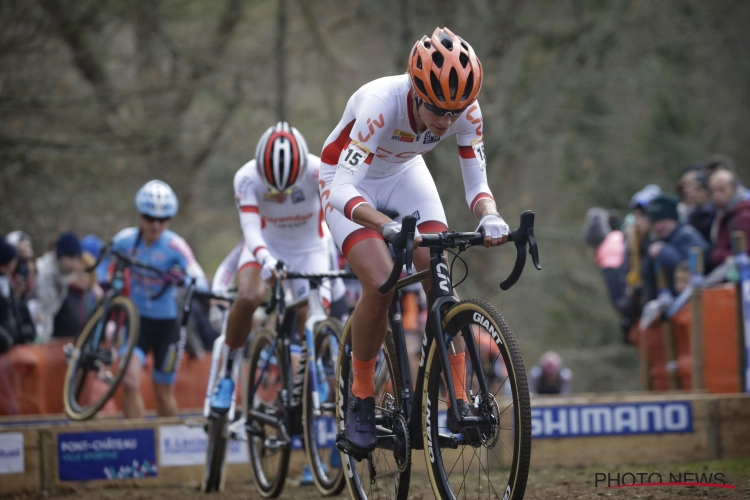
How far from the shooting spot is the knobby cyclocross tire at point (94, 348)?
9617 millimetres

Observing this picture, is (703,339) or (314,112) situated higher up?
(314,112)

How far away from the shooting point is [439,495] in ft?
Answer: 17.2

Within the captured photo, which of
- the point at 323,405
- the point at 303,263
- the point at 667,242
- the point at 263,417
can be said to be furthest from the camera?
the point at 667,242

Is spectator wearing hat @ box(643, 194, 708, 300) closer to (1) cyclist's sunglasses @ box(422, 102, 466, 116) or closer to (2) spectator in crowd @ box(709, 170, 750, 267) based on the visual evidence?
(2) spectator in crowd @ box(709, 170, 750, 267)

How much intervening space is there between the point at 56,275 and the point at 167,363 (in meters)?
2.92

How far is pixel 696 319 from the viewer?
9703 mm

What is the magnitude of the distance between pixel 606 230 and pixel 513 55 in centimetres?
746

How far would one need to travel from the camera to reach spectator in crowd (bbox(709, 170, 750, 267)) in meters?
9.91

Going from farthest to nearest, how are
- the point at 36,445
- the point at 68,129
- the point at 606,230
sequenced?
the point at 68,129, the point at 606,230, the point at 36,445

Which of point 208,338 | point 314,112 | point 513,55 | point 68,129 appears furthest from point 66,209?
point 513,55

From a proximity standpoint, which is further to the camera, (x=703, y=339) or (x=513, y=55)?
(x=513, y=55)

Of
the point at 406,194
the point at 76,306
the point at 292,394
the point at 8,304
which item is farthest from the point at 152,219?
the point at 406,194

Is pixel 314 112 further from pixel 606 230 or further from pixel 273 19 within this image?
pixel 606 230

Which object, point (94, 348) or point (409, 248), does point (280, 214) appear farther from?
point (409, 248)
